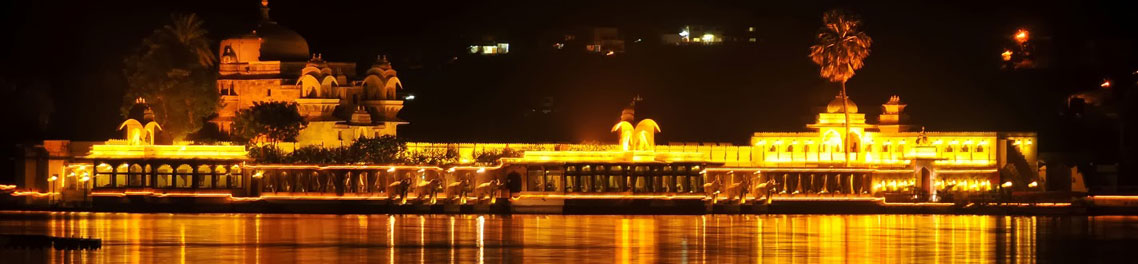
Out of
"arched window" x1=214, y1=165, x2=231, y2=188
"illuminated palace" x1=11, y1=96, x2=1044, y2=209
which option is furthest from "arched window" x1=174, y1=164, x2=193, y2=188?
"arched window" x1=214, y1=165, x2=231, y2=188

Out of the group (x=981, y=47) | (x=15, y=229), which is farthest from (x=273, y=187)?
(x=981, y=47)

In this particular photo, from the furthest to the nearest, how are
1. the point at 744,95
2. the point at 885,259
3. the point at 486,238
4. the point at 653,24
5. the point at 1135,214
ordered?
the point at 653,24
the point at 744,95
the point at 1135,214
the point at 486,238
the point at 885,259

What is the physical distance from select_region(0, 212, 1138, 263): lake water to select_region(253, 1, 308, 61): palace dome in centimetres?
2001

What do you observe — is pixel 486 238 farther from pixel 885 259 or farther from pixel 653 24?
pixel 653 24

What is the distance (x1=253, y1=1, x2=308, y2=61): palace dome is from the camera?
320 feet

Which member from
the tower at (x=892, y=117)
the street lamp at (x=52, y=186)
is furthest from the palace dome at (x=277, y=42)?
the tower at (x=892, y=117)

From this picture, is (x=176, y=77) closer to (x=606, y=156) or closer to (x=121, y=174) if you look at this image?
(x=121, y=174)

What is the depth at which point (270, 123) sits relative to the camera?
3563 inches

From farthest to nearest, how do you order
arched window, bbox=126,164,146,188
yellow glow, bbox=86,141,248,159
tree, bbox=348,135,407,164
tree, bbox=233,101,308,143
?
1. tree, bbox=233,101,308,143
2. tree, bbox=348,135,407,164
3. arched window, bbox=126,164,146,188
4. yellow glow, bbox=86,141,248,159

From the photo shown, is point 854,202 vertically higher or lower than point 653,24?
lower

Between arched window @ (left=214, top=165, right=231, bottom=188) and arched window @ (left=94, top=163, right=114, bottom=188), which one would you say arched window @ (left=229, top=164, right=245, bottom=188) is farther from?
arched window @ (left=94, top=163, right=114, bottom=188)

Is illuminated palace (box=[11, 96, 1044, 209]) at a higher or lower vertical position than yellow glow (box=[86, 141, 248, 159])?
lower

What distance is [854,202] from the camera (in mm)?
84438

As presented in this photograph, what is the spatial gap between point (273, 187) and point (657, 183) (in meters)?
13.4
